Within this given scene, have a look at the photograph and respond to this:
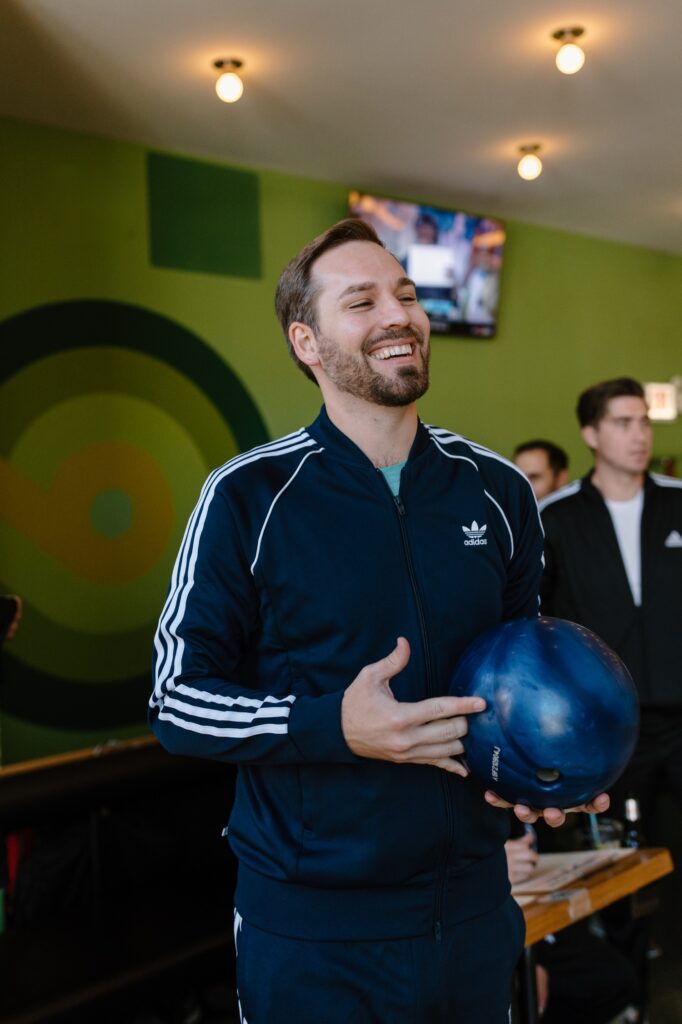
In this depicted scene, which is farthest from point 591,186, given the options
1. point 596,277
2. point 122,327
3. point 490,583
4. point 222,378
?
point 490,583

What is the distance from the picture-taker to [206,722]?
1.44 metres

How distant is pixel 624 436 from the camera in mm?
3562

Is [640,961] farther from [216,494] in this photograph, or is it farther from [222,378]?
[222,378]

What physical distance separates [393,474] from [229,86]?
8.81 ft

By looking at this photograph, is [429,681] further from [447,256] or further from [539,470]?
[447,256]

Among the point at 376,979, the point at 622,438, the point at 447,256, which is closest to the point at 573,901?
the point at 376,979

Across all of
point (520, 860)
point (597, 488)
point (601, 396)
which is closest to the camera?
point (520, 860)

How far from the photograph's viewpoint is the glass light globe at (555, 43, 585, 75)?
3611 mm

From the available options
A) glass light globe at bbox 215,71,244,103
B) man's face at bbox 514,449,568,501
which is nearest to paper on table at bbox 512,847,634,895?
man's face at bbox 514,449,568,501

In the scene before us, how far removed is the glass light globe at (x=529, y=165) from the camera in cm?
491

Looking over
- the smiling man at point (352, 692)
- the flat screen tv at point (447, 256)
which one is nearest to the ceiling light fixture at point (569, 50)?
the flat screen tv at point (447, 256)

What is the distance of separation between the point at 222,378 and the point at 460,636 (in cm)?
352

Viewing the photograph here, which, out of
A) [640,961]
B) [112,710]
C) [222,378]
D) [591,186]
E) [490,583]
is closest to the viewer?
[490,583]

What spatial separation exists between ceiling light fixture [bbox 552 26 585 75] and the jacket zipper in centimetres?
269
